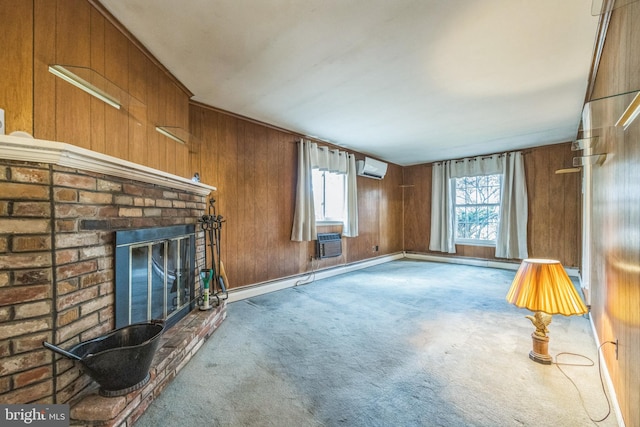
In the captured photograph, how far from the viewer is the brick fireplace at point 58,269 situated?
3.65 feet

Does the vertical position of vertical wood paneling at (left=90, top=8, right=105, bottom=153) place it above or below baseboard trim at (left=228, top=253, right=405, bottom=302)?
above

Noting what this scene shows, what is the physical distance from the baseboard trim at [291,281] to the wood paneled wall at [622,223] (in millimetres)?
3227

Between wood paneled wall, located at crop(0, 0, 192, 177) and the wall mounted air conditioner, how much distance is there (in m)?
3.70

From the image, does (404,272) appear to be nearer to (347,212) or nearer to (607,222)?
(347,212)

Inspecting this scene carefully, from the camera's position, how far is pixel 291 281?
13.3 feet

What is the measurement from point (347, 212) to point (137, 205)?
3641 millimetres

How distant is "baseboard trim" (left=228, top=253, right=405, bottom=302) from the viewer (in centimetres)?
342

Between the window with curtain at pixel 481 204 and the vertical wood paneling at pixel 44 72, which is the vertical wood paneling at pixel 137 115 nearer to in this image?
the vertical wood paneling at pixel 44 72

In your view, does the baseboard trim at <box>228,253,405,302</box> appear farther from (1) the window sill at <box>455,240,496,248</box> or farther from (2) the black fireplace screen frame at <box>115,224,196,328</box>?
(1) the window sill at <box>455,240,496,248</box>

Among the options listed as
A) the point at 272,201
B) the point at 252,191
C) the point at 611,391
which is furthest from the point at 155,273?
the point at 611,391

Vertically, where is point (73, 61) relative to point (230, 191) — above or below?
above

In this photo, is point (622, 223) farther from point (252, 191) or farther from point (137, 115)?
point (252, 191)

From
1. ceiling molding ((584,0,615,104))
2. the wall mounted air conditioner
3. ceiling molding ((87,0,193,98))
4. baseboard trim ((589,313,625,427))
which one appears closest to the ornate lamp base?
baseboard trim ((589,313,625,427))

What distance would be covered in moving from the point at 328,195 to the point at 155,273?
10.7 ft
